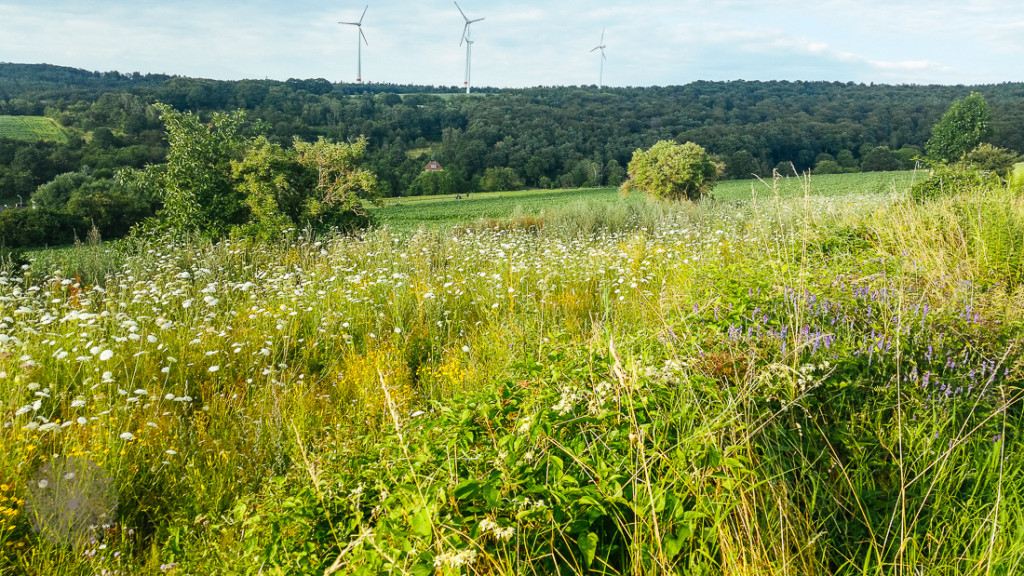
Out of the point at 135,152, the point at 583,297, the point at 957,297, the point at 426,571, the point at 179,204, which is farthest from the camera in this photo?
the point at 135,152

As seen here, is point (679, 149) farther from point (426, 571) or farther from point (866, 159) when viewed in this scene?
point (866, 159)

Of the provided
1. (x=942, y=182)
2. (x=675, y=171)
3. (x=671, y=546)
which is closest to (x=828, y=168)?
(x=675, y=171)

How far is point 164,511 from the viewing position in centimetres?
335

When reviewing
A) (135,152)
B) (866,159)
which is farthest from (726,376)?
(866,159)

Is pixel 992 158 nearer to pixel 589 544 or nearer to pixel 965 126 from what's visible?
pixel 589 544

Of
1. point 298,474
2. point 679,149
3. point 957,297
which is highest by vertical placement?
point 679,149

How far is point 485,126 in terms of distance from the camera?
78.8 meters

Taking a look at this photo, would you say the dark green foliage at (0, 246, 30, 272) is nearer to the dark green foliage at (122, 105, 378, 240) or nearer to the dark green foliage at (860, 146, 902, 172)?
the dark green foliage at (122, 105, 378, 240)

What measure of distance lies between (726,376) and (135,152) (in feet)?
183

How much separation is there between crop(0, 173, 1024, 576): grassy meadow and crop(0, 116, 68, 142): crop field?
2385 inches

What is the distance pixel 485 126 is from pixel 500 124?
356 centimetres

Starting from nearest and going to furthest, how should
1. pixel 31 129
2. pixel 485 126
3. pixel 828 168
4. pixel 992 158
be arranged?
pixel 992 158
pixel 31 129
pixel 828 168
pixel 485 126

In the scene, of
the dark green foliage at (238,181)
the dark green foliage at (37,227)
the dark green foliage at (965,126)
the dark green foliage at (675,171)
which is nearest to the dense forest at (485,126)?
the dark green foliage at (965,126)

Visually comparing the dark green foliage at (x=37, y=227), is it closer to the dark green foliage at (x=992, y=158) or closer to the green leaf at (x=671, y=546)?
the green leaf at (x=671, y=546)
